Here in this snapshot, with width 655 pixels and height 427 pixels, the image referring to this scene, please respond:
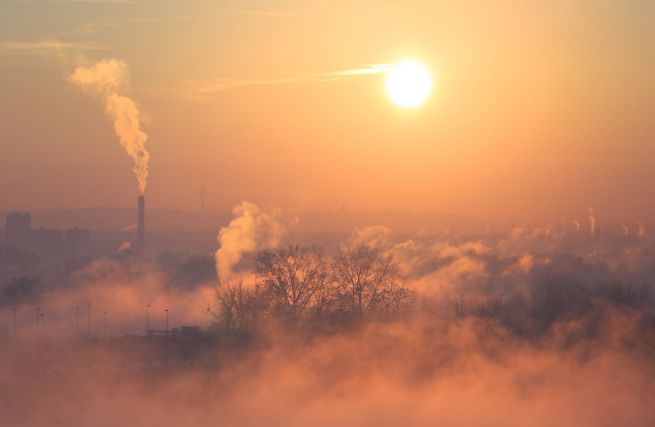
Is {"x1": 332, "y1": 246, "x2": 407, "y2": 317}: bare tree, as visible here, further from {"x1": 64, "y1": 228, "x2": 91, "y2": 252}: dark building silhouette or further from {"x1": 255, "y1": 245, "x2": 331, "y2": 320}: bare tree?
{"x1": 64, "y1": 228, "x2": 91, "y2": 252}: dark building silhouette

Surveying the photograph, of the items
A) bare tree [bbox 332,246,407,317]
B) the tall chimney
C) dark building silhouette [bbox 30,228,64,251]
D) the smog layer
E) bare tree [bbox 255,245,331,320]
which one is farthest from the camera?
dark building silhouette [bbox 30,228,64,251]

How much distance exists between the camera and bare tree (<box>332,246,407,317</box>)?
6725 centimetres

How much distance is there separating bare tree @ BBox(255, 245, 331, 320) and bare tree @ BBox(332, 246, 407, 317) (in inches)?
53.6

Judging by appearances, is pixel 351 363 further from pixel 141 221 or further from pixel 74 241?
pixel 74 241

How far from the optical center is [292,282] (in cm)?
6706

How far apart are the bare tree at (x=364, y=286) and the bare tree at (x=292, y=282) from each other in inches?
53.6

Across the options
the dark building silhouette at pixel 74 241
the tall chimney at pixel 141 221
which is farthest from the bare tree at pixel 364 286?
the dark building silhouette at pixel 74 241

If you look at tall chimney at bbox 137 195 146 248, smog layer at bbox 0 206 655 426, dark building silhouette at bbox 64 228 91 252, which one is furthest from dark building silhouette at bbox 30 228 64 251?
smog layer at bbox 0 206 655 426

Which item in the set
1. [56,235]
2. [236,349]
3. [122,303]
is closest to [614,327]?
[236,349]

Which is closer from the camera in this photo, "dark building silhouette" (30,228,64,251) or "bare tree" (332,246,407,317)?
"bare tree" (332,246,407,317)

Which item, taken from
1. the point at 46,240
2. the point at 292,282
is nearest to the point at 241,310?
the point at 292,282

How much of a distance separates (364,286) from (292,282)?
5.63m

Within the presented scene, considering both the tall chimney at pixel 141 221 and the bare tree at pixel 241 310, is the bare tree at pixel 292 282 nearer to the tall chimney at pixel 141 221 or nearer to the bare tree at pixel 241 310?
the bare tree at pixel 241 310

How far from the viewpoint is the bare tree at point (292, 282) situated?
66.1m
